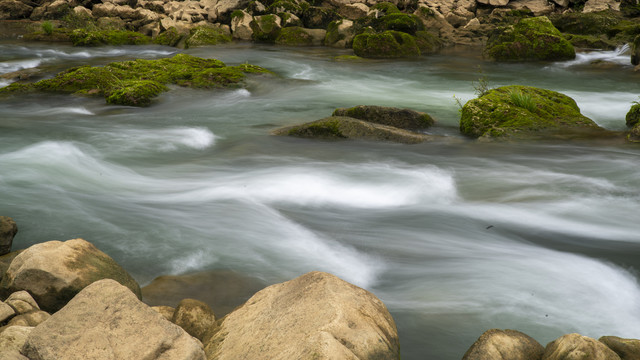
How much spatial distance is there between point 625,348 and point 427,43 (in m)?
17.7

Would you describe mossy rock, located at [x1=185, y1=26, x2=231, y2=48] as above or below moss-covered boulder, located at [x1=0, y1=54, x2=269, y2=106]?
above

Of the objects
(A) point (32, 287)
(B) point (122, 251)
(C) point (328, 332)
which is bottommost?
(B) point (122, 251)

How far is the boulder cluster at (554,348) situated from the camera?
273 centimetres

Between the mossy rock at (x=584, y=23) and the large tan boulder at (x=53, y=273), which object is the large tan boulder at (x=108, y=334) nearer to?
the large tan boulder at (x=53, y=273)

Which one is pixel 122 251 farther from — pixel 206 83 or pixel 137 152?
pixel 206 83

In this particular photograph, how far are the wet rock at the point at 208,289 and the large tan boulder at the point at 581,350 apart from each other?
2241 millimetres

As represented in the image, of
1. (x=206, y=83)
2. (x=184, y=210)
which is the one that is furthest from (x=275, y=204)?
(x=206, y=83)

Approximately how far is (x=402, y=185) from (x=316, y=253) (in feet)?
→ 6.59

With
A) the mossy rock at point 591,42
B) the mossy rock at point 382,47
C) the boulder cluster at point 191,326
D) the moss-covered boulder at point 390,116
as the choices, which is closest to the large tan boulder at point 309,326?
the boulder cluster at point 191,326

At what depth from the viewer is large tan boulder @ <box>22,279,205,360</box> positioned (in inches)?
105

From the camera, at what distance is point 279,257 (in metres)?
4.84

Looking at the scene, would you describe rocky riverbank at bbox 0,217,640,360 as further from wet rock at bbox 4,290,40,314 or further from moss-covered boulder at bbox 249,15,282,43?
moss-covered boulder at bbox 249,15,282,43

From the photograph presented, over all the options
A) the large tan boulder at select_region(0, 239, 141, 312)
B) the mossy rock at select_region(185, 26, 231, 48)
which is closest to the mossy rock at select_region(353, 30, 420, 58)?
the mossy rock at select_region(185, 26, 231, 48)

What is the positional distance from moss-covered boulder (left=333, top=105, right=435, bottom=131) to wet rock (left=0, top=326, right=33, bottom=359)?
21.5ft
